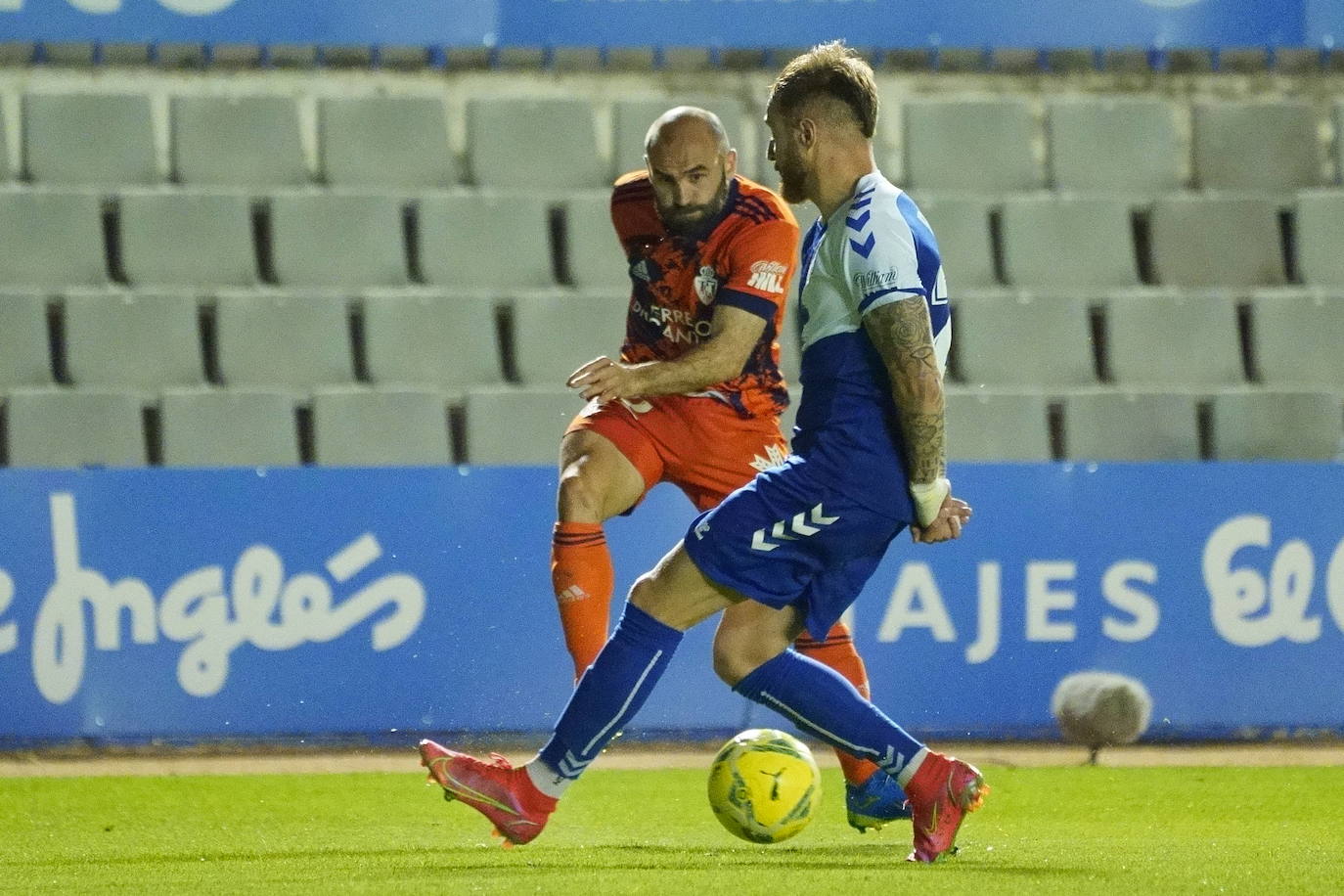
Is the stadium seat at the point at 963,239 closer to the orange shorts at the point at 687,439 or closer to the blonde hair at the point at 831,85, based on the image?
the orange shorts at the point at 687,439

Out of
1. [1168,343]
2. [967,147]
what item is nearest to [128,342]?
[967,147]

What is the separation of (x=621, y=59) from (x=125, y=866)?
258 inches

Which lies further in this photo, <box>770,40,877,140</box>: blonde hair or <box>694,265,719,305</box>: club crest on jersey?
<box>694,265,719,305</box>: club crest on jersey

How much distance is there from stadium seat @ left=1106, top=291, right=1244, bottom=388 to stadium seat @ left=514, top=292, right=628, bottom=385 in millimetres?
2319

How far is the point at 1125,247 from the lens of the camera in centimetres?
958

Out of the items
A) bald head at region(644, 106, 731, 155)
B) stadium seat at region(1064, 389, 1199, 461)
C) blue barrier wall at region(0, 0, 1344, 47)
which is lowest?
stadium seat at region(1064, 389, 1199, 461)

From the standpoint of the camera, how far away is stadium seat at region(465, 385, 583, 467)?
839cm

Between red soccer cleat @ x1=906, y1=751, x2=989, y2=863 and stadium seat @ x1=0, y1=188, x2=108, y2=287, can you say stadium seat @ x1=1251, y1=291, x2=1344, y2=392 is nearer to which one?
stadium seat @ x1=0, y1=188, x2=108, y2=287

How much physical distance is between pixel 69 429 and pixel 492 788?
4.61 meters

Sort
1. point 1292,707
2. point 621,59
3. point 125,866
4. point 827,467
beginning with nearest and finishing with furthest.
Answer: point 827,467
point 125,866
point 1292,707
point 621,59

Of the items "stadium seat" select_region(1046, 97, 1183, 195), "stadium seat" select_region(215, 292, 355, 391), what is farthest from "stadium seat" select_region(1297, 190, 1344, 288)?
"stadium seat" select_region(215, 292, 355, 391)

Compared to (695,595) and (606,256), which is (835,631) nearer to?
(695,595)

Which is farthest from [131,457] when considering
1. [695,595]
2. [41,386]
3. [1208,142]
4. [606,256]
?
[1208,142]

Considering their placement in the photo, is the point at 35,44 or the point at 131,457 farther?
the point at 35,44
